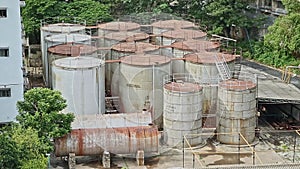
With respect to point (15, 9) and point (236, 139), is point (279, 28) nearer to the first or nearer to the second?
point (236, 139)

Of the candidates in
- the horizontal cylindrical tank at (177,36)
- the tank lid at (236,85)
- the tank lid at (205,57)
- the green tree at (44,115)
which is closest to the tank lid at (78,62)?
the green tree at (44,115)

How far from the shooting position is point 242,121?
3066cm

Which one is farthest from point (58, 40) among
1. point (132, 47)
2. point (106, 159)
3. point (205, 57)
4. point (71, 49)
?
point (106, 159)

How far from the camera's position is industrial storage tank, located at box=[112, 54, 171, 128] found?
32281 mm

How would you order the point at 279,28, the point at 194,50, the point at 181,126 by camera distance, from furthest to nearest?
the point at 279,28 < the point at 194,50 < the point at 181,126

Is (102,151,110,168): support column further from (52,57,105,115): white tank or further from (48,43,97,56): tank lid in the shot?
(48,43,97,56): tank lid

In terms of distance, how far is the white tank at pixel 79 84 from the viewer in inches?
1225

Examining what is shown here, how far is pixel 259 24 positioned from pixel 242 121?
19.2m

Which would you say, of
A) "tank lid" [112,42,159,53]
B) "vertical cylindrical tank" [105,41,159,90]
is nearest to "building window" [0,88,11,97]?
"vertical cylindrical tank" [105,41,159,90]

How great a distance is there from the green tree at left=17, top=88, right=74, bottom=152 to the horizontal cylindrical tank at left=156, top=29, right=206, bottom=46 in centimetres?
1277

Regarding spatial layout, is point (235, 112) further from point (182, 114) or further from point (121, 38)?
point (121, 38)

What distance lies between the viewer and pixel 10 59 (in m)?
28.5

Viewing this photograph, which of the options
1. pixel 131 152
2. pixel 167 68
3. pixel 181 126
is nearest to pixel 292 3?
pixel 167 68

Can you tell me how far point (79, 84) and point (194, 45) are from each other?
27.0 feet
